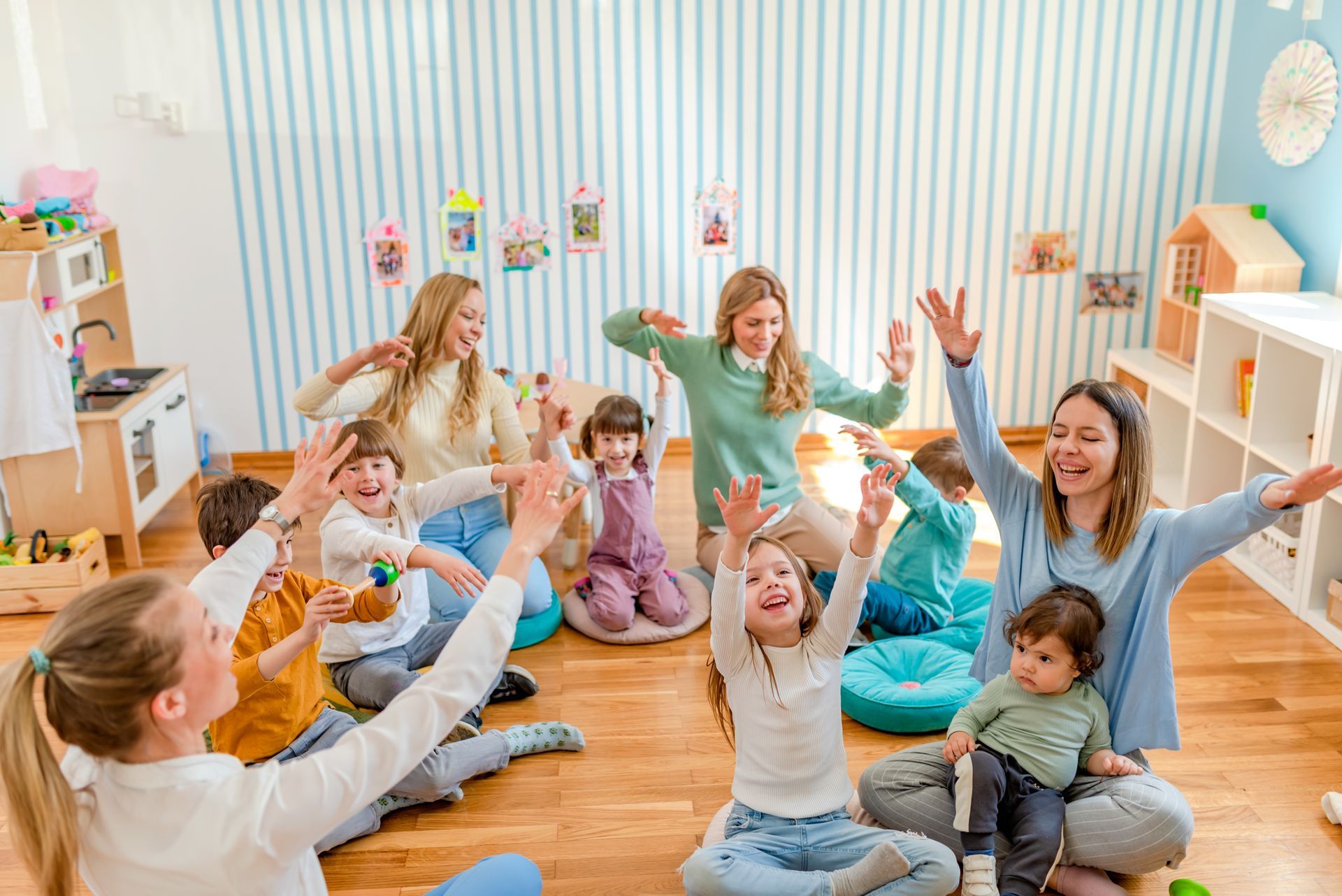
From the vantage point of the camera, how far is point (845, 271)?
5.17 m

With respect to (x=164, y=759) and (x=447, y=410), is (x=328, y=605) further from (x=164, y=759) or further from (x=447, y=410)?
(x=447, y=410)

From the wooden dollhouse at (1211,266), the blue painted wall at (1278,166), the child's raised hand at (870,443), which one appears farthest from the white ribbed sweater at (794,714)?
the blue painted wall at (1278,166)

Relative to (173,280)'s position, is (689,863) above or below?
below

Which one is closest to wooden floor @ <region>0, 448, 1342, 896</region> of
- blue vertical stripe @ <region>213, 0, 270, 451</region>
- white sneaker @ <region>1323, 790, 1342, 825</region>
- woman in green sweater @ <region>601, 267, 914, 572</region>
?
white sneaker @ <region>1323, 790, 1342, 825</region>

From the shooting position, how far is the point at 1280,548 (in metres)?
3.78

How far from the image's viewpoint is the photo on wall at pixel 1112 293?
5219mm

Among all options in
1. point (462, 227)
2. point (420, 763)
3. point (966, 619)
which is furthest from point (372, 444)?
point (462, 227)

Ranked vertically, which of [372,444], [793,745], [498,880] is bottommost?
[498,880]

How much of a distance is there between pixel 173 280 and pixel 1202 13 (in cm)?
451

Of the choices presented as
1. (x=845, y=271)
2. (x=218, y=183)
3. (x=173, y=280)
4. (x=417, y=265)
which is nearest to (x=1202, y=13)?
(x=845, y=271)

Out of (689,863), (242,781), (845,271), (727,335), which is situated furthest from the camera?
(845,271)

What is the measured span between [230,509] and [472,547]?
138 centimetres

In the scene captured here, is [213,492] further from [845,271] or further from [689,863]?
[845,271]

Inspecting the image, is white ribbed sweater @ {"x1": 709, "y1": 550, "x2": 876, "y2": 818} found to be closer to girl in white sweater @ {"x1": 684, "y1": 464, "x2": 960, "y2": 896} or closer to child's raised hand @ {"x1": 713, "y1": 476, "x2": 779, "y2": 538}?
girl in white sweater @ {"x1": 684, "y1": 464, "x2": 960, "y2": 896}
